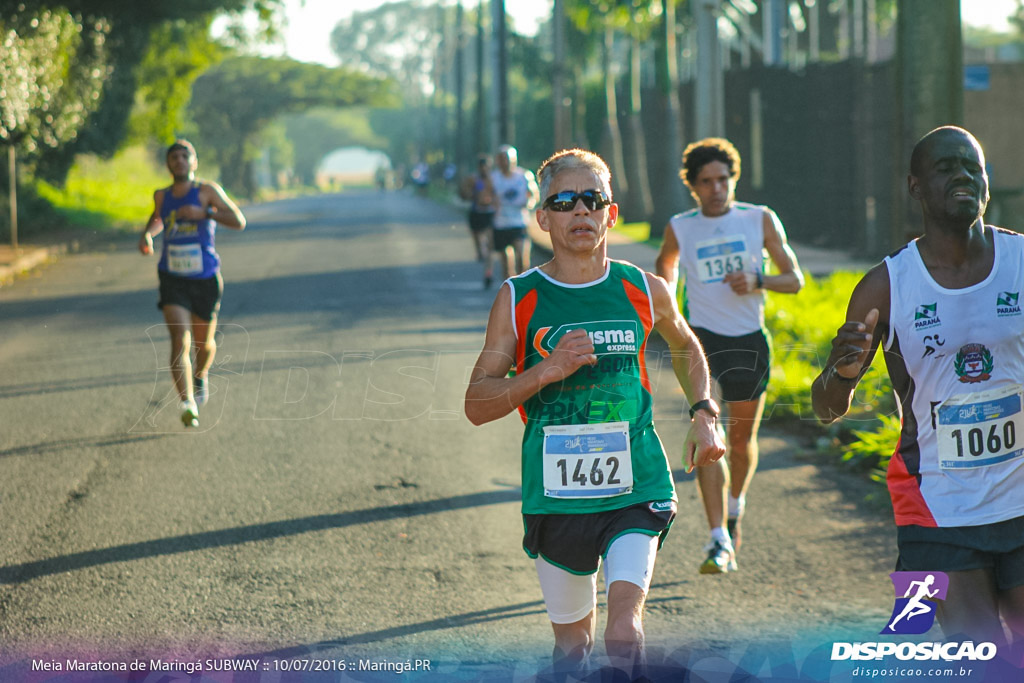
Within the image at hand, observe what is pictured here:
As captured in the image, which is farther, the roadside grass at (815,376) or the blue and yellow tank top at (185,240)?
the blue and yellow tank top at (185,240)

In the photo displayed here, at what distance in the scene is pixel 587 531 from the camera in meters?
3.76

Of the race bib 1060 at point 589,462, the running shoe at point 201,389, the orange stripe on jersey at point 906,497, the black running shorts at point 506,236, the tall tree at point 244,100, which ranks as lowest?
the tall tree at point 244,100

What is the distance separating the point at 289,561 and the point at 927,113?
4.89 m

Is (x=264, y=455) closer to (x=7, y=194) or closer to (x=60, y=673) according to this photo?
(x=60, y=673)

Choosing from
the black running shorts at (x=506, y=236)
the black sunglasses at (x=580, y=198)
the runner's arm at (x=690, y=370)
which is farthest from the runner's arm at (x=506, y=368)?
the black running shorts at (x=506, y=236)

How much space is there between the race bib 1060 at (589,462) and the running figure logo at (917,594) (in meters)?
0.80

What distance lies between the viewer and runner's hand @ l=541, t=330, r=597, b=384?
3.55 metres

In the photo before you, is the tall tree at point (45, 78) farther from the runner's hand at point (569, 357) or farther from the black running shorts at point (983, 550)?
the black running shorts at point (983, 550)

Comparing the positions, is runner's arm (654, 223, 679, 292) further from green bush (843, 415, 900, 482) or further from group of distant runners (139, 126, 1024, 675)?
group of distant runners (139, 126, 1024, 675)

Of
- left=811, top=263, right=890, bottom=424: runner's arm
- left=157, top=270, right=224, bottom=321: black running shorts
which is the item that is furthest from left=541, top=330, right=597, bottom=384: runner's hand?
left=157, top=270, right=224, bottom=321: black running shorts

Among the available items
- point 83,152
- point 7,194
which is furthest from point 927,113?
point 83,152

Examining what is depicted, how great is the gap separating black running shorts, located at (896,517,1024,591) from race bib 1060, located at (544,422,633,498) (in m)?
0.86

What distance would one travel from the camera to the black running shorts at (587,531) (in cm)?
376

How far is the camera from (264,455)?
27.3 ft
